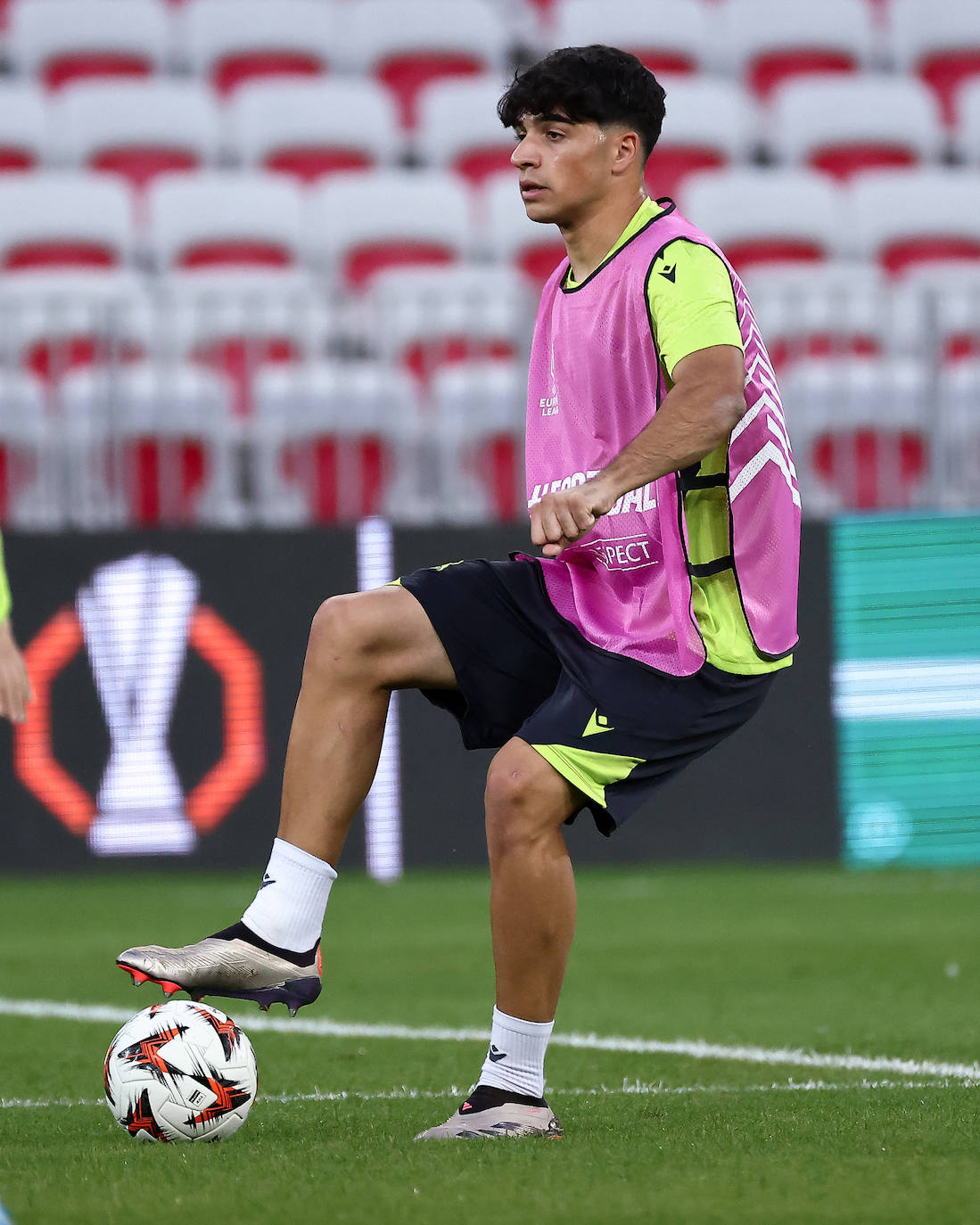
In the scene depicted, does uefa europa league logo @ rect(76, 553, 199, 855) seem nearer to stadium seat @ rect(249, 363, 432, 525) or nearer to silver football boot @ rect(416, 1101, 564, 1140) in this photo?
stadium seat @ rect(249, 363, 432, 525)

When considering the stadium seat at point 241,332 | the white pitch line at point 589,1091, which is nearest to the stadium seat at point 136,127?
the stadium seat at point 241,332

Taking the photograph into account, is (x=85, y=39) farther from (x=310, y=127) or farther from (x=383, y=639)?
(x=383, y=639)

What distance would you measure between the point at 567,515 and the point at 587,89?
0.97 meters

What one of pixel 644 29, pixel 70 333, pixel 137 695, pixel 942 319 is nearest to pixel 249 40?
pixel 644 29

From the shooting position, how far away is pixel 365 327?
9352 millimetres

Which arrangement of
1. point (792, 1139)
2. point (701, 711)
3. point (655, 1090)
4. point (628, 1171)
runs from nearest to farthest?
point (628, 1171) → point (792, 1139) → point (701, 711) → point (655, 1090)

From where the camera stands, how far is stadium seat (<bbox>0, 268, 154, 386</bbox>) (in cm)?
884

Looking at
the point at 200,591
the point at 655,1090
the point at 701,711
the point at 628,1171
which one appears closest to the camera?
the point at 628,1171

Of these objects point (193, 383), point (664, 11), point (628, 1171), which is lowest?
point (628, 1171)

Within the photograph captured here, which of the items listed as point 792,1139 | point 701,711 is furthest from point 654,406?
point 792,1139

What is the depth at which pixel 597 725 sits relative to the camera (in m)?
3.61

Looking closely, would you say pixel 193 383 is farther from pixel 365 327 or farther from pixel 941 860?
pixel 941 860

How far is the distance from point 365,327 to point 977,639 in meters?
3.11

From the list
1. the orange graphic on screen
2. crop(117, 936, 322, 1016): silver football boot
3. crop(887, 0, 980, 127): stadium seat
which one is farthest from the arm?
crop(887, 0, 980, 127): stadium seat
